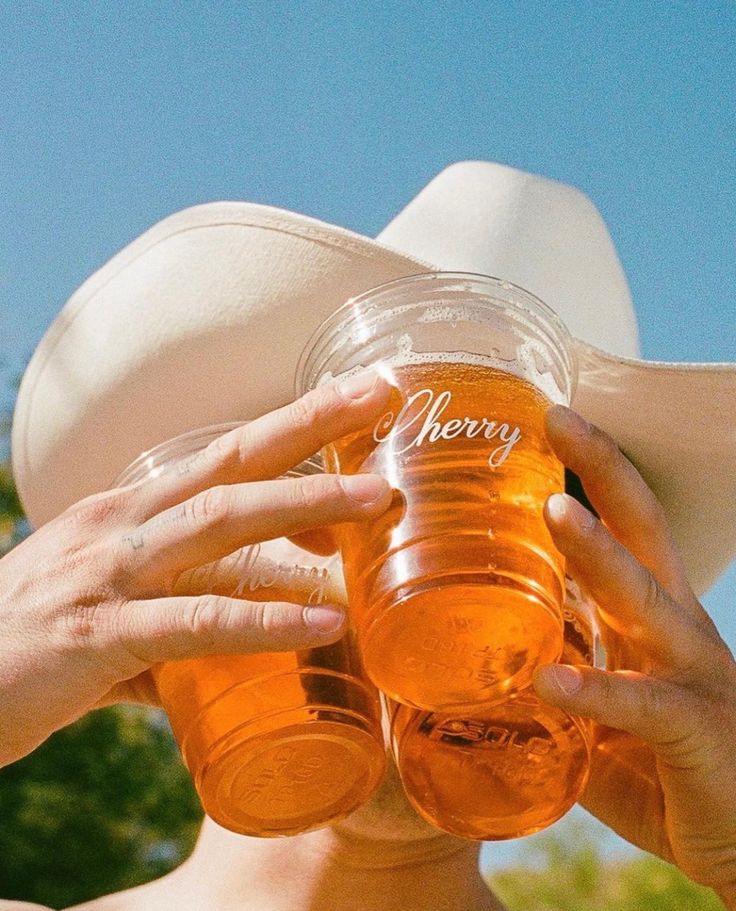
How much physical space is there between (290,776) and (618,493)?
484 mm

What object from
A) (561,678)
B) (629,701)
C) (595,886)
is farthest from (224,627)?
(595,886)

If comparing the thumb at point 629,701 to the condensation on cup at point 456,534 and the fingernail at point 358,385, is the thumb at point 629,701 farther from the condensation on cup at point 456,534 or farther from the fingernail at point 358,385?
the fingernail at point 358,385

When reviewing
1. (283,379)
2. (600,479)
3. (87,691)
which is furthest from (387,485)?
(283,379)

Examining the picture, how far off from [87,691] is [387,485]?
0.45m

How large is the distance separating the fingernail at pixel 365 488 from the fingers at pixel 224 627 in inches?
4.9

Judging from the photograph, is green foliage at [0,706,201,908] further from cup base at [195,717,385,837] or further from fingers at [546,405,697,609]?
fingers at [546,405,697,609]

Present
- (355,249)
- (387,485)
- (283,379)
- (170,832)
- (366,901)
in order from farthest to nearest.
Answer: (170,832) < (366,901) < (283,379) < (355,249) < (387,485)

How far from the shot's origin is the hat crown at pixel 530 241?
1854mm

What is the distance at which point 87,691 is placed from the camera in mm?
1171

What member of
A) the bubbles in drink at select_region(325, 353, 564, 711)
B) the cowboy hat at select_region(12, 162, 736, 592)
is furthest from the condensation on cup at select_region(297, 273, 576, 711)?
the cowboy hat at select_region(12, 162, 736, 592)

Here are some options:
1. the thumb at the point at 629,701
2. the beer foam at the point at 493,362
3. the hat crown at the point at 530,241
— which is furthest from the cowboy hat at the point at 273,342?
the thumb at the point at 629,701

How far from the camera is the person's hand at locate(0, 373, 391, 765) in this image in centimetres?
102

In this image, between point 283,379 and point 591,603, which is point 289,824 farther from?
point 283,379

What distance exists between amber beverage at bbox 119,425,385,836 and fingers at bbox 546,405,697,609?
297mm
